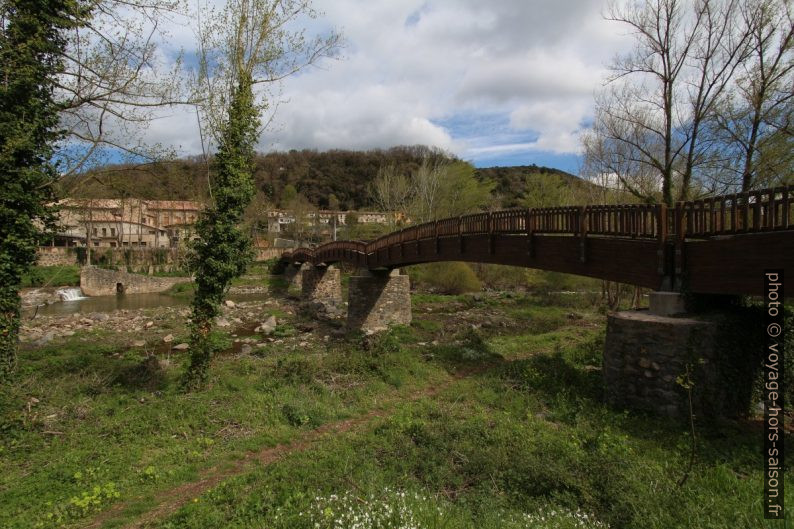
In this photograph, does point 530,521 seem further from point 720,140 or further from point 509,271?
point 509,271

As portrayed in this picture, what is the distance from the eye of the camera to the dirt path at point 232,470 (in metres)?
5.23

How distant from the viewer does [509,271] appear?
1364 inches

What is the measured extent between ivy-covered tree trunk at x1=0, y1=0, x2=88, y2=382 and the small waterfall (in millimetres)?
31765

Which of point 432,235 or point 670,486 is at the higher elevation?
point 432,235

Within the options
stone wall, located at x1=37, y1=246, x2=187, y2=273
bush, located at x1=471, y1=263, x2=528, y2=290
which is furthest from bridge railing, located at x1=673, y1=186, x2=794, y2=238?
stone wall, located at x1=37, y1=246, x2=187, y2=273

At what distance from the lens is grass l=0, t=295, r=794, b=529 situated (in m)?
4.76

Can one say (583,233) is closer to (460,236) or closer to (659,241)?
(659,241)

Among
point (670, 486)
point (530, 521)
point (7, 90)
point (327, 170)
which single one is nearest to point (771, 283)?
point (670, 486)

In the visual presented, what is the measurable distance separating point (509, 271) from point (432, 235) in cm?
1934

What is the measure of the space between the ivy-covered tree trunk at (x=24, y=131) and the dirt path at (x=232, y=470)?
4884mm

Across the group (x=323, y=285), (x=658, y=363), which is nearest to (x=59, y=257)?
(x=323, y=285)

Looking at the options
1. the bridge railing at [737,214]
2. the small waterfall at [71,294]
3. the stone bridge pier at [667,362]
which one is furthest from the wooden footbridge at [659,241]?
the small waterfall at [71,294]

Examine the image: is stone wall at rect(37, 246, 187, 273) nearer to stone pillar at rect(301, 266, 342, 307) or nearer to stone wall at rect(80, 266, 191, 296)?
stone wall at rect(80, 266, 191, 296)

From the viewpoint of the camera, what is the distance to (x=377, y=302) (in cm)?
2038
